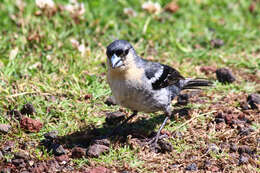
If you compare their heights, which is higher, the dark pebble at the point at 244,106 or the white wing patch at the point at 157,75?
the white wing patch at the point at 157,75

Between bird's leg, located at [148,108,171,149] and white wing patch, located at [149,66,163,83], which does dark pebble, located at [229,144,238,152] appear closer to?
bird's leg, located at [148,108,171,149]

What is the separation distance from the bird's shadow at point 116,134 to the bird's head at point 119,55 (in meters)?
0.88

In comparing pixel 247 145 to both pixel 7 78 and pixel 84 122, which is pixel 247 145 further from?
pixel 7 78

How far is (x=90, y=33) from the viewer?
7461 mm

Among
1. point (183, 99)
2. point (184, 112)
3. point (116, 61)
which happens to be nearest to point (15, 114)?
point (116, 61)

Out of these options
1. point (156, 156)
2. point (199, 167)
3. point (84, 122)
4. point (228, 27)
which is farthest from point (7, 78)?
point (228, 27)

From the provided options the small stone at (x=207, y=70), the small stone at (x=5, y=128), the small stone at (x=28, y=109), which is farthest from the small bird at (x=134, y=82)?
the small stone at (x=207, y=70)

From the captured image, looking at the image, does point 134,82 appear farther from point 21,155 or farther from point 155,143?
point 21,155

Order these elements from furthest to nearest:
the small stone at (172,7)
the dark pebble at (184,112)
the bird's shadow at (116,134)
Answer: the small stone at (172,7) < the dark pebble at (184,112) < the bird's shadow at (116,134)

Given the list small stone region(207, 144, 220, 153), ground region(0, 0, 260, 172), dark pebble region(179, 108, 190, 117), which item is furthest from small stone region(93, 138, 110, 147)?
dark pebble region(179, 108, 190, 117)

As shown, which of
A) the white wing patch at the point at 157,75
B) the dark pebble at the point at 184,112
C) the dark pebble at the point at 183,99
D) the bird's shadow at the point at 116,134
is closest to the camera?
the bird's shadow at the point at 116,134

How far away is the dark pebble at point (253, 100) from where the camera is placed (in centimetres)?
573

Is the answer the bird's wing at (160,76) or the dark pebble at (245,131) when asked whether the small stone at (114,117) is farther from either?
the dark pebble at (245,131)

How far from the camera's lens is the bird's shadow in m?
5.01
